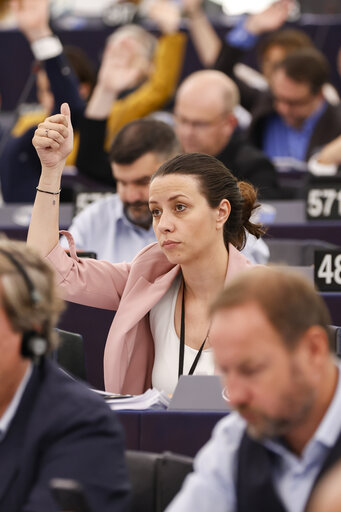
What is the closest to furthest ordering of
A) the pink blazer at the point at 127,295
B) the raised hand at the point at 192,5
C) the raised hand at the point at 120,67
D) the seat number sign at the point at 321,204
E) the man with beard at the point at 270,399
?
the man with beard at the point at 270,399
the pink blazer at the point at 127,295
the seat number sign at the point at 321,204
the raised hand at the point at 120,67
the raised hand at the point at 192,5

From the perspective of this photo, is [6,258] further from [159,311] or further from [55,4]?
[55,4]

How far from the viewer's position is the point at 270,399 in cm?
162

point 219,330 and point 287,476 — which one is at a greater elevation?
point 219,330

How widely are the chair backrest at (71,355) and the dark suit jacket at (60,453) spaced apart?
1005 mm

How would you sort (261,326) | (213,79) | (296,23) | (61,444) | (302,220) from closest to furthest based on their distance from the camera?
(261,326), (61,444), (302,220), (213,79), (296,23)

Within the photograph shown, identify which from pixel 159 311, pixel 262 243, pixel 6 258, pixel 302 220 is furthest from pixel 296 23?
pixel 6 258

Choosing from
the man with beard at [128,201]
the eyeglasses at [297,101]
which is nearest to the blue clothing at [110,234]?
the man with beard at [128,201]

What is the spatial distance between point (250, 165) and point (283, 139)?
1.54 m

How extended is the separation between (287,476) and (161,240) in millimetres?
1275

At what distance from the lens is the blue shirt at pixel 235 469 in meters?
1.68

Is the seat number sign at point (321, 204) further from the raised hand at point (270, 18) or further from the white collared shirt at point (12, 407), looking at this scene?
the white collared shirt at point (12, 407)

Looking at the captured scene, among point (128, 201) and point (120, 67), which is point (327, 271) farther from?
point (120, 67)

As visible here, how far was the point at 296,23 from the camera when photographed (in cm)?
867

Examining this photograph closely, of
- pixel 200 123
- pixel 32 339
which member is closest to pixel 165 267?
pixel 32 339
